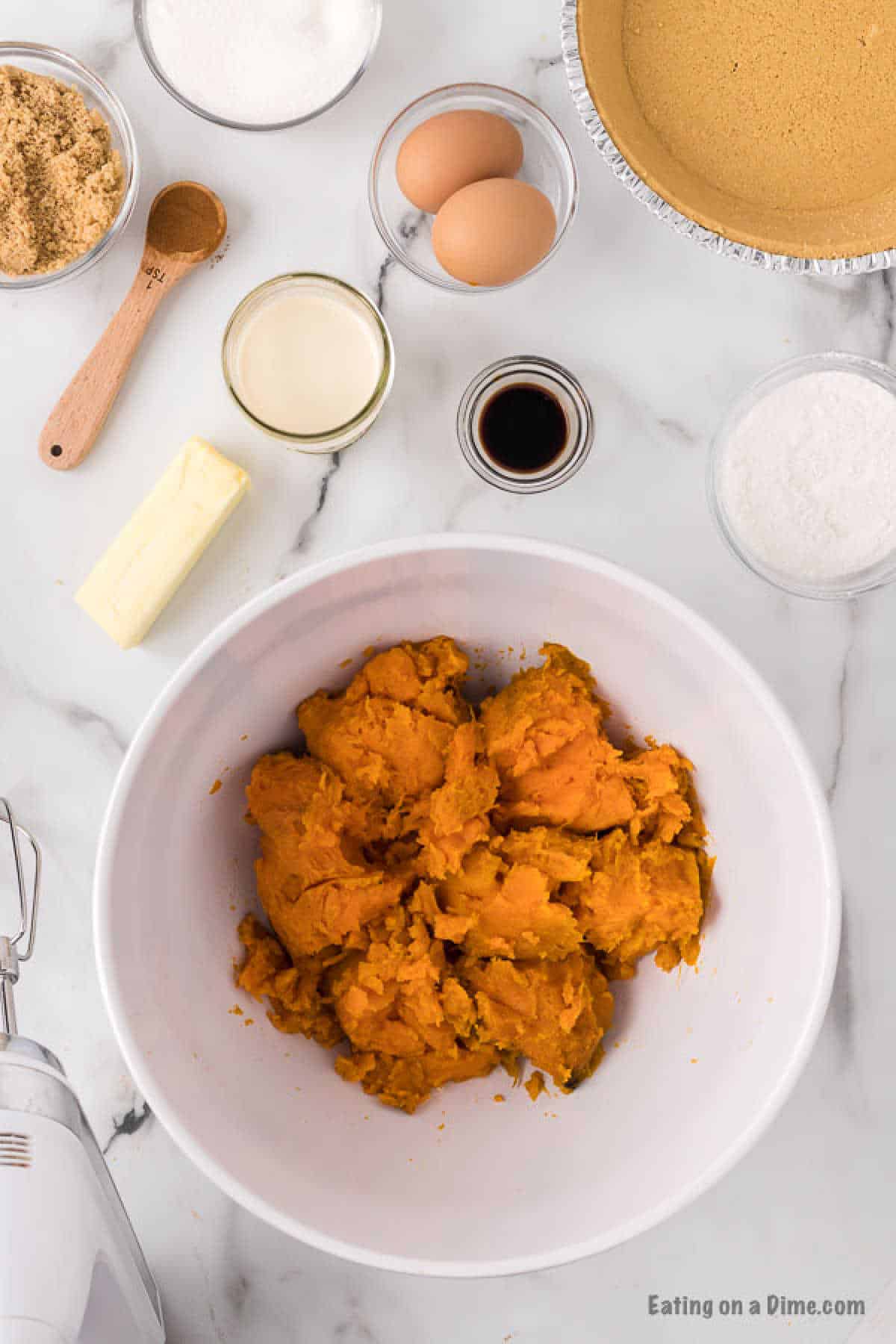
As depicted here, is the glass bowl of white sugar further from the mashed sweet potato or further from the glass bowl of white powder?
the glass bowl of white powder

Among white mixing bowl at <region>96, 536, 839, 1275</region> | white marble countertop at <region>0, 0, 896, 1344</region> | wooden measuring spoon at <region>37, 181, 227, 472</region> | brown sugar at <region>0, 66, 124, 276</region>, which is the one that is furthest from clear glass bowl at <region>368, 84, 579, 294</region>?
white mixing bowl at <region>96, 536, 839, 1275</region>

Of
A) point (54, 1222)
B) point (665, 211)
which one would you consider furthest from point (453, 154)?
point (54, 1222)

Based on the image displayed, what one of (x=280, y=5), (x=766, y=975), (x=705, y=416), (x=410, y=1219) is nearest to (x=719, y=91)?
(x=705, y=416)

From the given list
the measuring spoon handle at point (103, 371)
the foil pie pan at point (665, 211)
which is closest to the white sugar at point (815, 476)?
the foil pie pan at point (665, 211)

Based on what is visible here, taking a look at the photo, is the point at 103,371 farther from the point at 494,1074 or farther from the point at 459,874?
the point at 494,1074

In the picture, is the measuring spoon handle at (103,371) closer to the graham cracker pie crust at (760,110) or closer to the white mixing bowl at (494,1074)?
the white mixing bowl at (494,1074)
